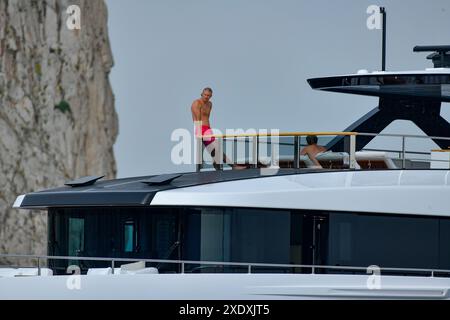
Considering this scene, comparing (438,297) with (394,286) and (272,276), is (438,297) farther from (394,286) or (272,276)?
(272,276)

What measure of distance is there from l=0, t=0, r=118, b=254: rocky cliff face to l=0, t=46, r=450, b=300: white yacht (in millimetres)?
37527

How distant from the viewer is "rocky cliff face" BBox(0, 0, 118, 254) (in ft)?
182

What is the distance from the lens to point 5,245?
54438 mm

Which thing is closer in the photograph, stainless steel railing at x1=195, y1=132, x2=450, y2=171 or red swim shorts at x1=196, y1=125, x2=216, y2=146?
stainless steel railing at x1=195, y1=132, x2=450, y2=171

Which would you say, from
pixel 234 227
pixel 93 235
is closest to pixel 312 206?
pixel 234 227

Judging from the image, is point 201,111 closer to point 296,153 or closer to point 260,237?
point 296,153

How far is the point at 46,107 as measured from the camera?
5928 centimetres

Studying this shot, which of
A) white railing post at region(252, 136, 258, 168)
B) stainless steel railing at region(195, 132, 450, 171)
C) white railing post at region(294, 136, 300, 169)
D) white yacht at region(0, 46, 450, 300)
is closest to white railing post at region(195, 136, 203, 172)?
stainless steel railing at region(195, 132, 450, 171)

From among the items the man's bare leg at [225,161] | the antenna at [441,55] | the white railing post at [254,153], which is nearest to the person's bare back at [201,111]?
the man's bare leg at [225,161]

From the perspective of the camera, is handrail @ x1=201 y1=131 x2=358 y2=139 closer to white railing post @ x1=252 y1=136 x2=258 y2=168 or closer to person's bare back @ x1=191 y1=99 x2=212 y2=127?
white railing post @ x1=252 y1=136 x2=258 y2=168

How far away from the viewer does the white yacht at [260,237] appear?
629 inches

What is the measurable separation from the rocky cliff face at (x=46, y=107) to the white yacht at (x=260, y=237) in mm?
37527

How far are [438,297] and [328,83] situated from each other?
158 inches

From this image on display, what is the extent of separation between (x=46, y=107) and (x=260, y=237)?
143 feet
